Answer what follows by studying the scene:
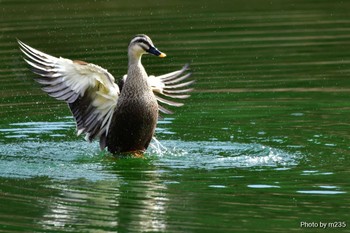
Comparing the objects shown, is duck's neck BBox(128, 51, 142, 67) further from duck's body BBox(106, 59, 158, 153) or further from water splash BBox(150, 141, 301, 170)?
water splash BBox(150, 141, 301, 170)

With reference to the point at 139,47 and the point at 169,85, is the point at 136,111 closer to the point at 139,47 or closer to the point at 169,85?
the point at 139,47

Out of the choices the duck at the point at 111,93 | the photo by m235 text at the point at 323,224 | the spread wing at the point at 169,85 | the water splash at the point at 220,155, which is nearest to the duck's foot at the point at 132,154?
the duck at the point at 111,93

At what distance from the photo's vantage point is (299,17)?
22.2 meters

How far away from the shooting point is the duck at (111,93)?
13547 mm

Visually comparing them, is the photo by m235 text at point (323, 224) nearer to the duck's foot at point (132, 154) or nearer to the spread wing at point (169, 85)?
the duck's foot at point (132, 154)

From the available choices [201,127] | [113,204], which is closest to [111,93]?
[201,127]

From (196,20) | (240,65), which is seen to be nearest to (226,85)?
(240,65)

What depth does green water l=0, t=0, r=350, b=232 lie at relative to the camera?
10.7 meters

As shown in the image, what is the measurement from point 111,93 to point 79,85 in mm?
426

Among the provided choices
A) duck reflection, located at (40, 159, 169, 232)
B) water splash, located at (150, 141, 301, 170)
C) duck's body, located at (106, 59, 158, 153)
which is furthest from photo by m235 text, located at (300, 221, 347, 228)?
duck's body, located at (106, 59, 158, 153)

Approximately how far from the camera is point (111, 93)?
546 inches

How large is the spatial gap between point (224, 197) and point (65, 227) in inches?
65.2

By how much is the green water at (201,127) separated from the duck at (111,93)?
30cm

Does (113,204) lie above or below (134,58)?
below
